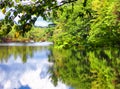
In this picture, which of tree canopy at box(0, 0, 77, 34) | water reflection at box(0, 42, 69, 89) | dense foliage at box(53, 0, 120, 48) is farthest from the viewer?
dense foliage at box(53, 0, 120, 48)

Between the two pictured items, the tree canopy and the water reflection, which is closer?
the tree canopy

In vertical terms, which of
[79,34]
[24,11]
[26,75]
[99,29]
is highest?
[24,11]

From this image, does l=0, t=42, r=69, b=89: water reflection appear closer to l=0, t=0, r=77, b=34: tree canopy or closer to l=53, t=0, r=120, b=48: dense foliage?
l=53, t=0, r=120, b=48: dense foliage

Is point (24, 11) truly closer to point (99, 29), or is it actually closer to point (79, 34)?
point (99, 29)

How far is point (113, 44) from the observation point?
163 ft

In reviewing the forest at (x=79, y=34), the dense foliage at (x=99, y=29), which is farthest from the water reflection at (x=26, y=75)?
the dense foliage at (x=99, y=29)

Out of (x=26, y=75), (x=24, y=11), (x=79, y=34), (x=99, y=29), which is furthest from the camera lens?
(x=79, y=34)

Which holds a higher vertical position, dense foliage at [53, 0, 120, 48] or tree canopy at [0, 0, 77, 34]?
tree canopy at [0, 0, 77, 34]

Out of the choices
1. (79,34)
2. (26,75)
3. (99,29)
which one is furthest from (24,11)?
(79,34)

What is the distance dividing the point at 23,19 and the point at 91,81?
16180 millimetres

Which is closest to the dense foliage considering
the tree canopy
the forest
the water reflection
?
the forest

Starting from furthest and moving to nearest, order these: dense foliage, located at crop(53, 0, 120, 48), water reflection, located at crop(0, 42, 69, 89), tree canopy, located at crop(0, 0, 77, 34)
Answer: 1. dense foliage, located at crop(53, 0, 120, 48)
2. water reflection, located at crop(0, 42, 69, 89)
3. tree canopy, located at crop(0, 0, 77, 34)

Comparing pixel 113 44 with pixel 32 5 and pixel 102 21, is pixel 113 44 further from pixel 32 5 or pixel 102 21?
pixel 32 5

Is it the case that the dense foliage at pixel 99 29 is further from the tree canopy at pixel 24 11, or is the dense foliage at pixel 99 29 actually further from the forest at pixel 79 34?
the tree canopy at pixel 24 11
